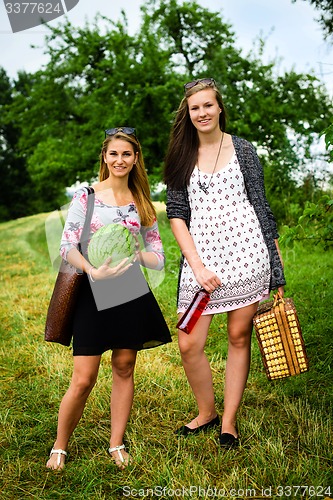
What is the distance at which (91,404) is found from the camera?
3.91 metres

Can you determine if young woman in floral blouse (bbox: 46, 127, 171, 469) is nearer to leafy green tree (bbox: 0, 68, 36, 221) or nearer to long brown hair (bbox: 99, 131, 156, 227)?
long brown hair (bbox: 99, 131, 156, 227)

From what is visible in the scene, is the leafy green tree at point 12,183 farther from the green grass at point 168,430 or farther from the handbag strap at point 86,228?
the handbag strap at point 86,228

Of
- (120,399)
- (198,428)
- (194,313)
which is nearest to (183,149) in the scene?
(194,313)

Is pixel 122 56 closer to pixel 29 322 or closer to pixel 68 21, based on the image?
pixel 68 21

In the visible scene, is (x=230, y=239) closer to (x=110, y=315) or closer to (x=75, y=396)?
(x=110, y=315)

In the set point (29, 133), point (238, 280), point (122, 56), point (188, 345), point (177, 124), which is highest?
point (122, 56)

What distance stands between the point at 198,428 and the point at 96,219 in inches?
56.9

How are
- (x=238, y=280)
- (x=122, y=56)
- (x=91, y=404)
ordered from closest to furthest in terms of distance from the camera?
1. (x=238, y=280)
2. (x=91, y=404)
3. (x=122, y=56)

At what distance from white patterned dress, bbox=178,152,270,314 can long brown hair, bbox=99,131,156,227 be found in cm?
26

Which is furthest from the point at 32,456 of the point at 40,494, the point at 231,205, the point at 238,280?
the point at 231,205

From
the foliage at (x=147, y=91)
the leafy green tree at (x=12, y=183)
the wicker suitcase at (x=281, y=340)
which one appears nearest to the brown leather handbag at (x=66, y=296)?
the wicker suitcase at (x=281, y=340)

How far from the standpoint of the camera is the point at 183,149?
3201 mm

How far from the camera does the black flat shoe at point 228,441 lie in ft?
10.4

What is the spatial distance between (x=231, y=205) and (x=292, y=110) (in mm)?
17102
